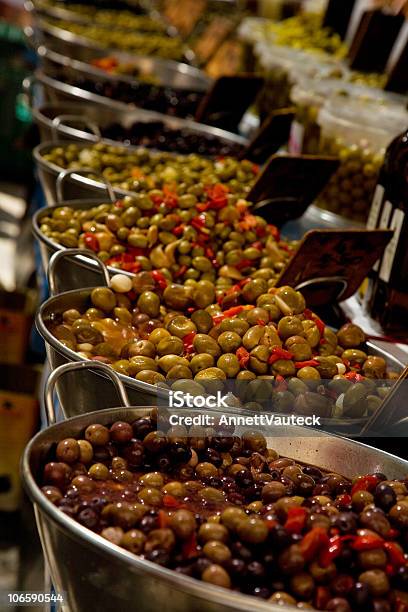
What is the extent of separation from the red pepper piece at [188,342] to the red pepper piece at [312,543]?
605 mm

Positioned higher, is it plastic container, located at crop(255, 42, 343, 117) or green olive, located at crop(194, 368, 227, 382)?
plastic container, located at crop(255, 42, 343, 117)

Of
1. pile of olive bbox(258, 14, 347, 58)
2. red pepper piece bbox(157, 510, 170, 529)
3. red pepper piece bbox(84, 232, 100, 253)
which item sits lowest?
red pepper piece bbox(84, 232, 100, 253)

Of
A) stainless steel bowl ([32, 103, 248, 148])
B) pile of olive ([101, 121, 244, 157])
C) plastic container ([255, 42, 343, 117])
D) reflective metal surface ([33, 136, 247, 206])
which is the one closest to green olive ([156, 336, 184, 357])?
reflective metal surface ([33, 136, 247, 206])

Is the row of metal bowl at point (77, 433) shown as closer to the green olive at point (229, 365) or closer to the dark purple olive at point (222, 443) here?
the dark purple olive at point (222, 443)

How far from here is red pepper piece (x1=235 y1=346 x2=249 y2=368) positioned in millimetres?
1584

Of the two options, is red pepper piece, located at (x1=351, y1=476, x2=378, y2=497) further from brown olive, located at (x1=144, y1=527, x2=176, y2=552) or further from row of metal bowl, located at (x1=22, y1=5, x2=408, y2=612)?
brown olive, located at (x1=144, y1=527, x2=176, y2=552)

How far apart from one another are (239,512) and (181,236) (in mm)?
1155

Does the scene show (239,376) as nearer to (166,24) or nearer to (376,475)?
(376,475)

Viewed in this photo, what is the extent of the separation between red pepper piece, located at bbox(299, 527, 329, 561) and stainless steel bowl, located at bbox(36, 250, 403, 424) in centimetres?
39

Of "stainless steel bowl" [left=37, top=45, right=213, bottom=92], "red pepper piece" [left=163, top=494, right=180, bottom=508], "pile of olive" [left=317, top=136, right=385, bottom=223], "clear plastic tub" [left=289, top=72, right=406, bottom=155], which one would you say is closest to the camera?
"red pepper piece" [left=163, top=494, right=180, bottom=508]

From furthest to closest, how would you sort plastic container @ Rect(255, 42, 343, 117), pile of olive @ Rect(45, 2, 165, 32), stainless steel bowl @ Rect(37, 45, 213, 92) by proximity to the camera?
pile of olive @ Rect(45, 2, 165, 32)
stainless steel bowl @ Rect(37, 45, 213, 92)
plastic container @ Rect(255, 42, 343, 117)

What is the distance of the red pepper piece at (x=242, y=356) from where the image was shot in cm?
158

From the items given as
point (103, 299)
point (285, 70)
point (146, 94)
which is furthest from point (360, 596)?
point (146, 94)

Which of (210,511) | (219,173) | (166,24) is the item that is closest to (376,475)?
(210,511)
